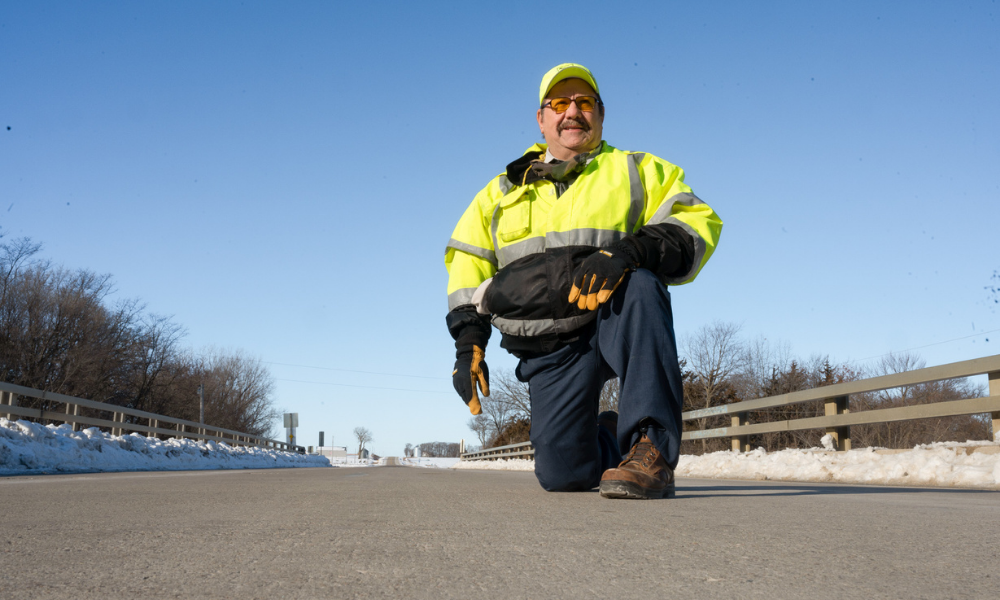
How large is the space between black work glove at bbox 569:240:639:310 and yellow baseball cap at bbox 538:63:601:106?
1.22 metres

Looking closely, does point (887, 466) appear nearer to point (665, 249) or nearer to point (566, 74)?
point (665, 249)

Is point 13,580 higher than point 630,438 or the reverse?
the reverse

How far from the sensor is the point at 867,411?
6375mm

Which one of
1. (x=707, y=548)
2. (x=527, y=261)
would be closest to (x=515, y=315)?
(x=527, y=261)

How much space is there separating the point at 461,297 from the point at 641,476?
1.49m

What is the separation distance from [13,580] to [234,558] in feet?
1.12

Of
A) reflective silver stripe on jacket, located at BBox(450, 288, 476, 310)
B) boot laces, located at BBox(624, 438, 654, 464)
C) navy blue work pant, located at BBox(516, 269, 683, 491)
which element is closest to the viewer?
boot laces, located at BBox(624, 438, 654, 464)

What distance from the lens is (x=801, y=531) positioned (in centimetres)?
170

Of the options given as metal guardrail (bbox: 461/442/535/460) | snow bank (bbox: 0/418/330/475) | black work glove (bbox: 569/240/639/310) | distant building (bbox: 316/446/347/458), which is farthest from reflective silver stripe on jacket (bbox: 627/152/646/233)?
distant building (bbox: 316/446/347/458)

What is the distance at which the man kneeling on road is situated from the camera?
9.40 ft

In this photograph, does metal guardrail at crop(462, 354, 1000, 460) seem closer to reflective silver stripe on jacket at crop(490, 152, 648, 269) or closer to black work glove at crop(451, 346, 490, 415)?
reflective silver stripe on jacket at crop(490, 152, 648, 269)

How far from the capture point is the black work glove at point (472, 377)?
347 centimetres

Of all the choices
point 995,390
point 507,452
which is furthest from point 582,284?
point 507,452

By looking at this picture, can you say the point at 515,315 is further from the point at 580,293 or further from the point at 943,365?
the point at 943,365
